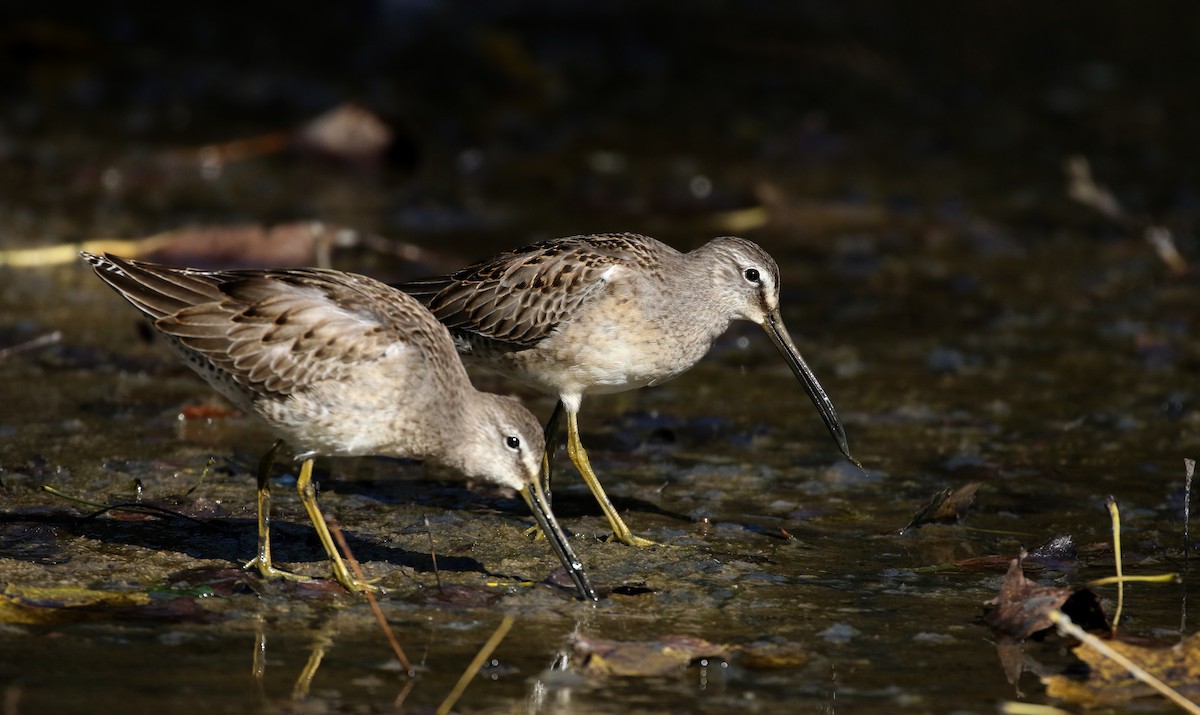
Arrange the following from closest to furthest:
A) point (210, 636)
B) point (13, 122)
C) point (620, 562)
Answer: point (210, 636), point (620, 562), point (13, 122)

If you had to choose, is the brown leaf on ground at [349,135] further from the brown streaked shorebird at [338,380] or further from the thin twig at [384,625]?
the thin twig at [384,625]

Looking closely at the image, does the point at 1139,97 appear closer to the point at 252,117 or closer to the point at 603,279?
the point at 252,117

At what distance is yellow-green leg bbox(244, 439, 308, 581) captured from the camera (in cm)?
480

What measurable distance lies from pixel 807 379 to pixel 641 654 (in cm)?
204

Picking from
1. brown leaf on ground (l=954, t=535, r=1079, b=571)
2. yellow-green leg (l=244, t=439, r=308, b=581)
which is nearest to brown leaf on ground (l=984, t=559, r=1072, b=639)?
brown leaf on ground (l=954, t=535, r=1079, b=571)

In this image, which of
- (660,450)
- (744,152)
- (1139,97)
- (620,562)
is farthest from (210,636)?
(1139,97)

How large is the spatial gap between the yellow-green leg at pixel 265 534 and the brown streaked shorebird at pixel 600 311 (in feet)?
3.43

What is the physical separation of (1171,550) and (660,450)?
1.93 m

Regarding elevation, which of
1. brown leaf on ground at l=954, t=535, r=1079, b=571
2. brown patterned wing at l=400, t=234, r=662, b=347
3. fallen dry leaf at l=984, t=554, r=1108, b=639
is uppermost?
brown patterned wing at l=400, t=234, r=662, b=347

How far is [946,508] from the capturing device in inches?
217

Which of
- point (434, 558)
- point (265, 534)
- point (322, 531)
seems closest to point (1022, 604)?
point (434, 558)

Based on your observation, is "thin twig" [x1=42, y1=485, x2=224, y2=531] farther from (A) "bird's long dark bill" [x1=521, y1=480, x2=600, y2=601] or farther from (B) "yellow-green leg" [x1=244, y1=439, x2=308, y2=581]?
(A) "bird's long dark bill" [x1=521, y1=480, x2=600, y2=601]

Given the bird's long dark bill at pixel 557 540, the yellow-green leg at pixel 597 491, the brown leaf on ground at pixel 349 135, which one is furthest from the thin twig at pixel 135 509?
the brown leaf on ground at pixel 349 135

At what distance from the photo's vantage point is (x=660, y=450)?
634 centimetres
